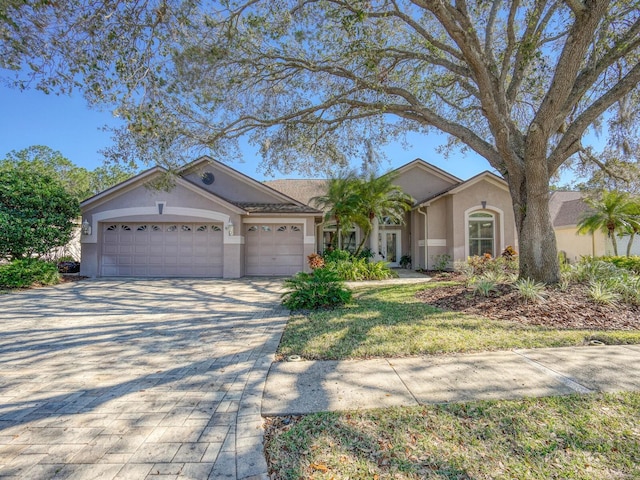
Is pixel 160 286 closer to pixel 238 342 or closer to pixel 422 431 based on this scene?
pixel 238 342

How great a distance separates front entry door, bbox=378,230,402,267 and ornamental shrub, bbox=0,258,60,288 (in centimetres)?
1543

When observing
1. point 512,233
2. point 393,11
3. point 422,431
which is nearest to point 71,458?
point 422,431

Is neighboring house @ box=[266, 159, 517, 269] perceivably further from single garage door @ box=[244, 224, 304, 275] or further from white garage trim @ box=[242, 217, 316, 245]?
single garage door @ box=[244, 224, 304, 275]

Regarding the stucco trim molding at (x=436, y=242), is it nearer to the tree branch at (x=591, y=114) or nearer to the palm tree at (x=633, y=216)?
the palm tree at (x=633, y=216)

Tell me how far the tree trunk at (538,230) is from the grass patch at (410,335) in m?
2.69

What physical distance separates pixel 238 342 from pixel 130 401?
83.5 inches

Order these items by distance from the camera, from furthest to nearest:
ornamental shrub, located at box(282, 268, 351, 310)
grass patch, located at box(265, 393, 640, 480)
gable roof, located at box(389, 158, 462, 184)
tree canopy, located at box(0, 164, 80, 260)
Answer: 1. gable roof, located at box(389, 158, 462, 184)
2. tree canopy, located at box(0, 164, 80, 260)
3. ornamental shrub, located at box(282, 268, 351, 310)
4. grass patch, located at box(265, 393, 640, 480)

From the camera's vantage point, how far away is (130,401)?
11.1ft

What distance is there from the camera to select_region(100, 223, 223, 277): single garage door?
568 inches

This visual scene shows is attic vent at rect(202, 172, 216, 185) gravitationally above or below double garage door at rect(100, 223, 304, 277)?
above

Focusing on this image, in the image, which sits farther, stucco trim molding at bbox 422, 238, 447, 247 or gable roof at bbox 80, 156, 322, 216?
stucco trim molding at bbox 422, 238, 447, 247

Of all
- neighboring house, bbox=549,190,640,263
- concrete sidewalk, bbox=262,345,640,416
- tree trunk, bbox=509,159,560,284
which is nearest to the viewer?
concrete sidewalk, bbox=262,345,640,416

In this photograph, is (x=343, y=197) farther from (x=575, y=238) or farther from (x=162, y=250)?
(x=575, y=238)

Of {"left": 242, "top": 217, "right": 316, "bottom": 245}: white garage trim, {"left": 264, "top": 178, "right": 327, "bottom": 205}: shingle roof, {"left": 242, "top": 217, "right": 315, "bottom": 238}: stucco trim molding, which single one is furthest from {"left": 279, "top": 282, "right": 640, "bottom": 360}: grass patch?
{"left": 264, "top": 178, "right": 327, "bottom": 205}: shingle roof
